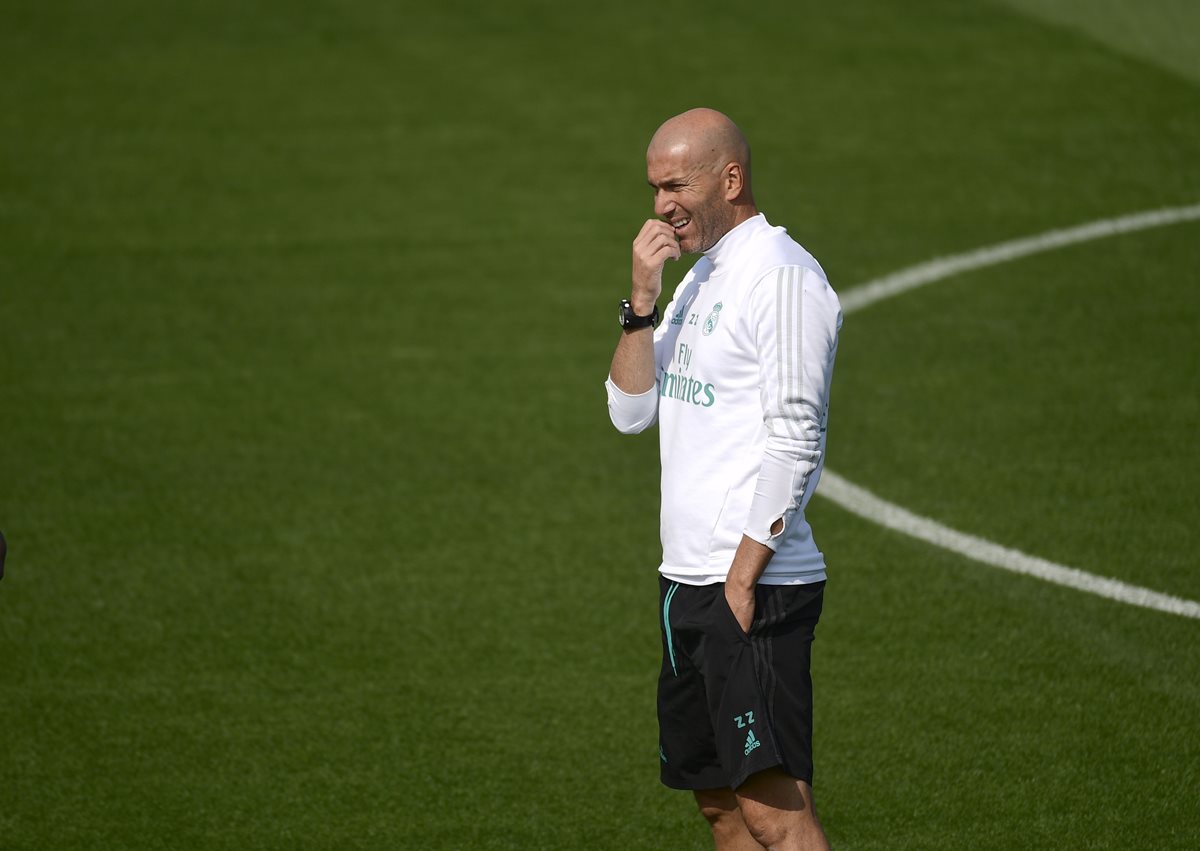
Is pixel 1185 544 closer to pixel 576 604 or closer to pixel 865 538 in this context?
pixel 865 538

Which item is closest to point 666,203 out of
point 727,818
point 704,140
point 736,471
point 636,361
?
point 704,140

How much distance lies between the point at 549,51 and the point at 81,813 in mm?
10955

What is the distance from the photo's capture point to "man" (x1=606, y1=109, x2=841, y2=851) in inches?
173

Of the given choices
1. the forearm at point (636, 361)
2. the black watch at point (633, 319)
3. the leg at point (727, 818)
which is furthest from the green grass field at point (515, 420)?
the black watch at point (633, 319)

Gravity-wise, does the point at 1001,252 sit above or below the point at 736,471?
above

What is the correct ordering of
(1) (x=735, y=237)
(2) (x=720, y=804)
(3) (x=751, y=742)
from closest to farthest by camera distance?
(3) (x=751, y=742)
(1) (x=735, y=237)
(2) (x=720, y=804)

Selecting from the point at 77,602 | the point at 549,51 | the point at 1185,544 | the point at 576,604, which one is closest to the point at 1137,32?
the point at 549,51

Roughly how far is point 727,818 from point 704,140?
198 cm

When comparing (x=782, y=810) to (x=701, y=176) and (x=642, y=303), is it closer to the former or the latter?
(x=642, y=303)

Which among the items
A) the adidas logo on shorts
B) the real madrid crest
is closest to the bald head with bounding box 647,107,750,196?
the real madrid crest

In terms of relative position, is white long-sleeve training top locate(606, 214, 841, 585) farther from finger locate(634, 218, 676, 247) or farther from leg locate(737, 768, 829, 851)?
leg locate(737, 768, 829, 851)

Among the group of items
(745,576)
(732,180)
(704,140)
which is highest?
(704,140)

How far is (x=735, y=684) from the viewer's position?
14.7 feet

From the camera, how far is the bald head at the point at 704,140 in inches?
179
